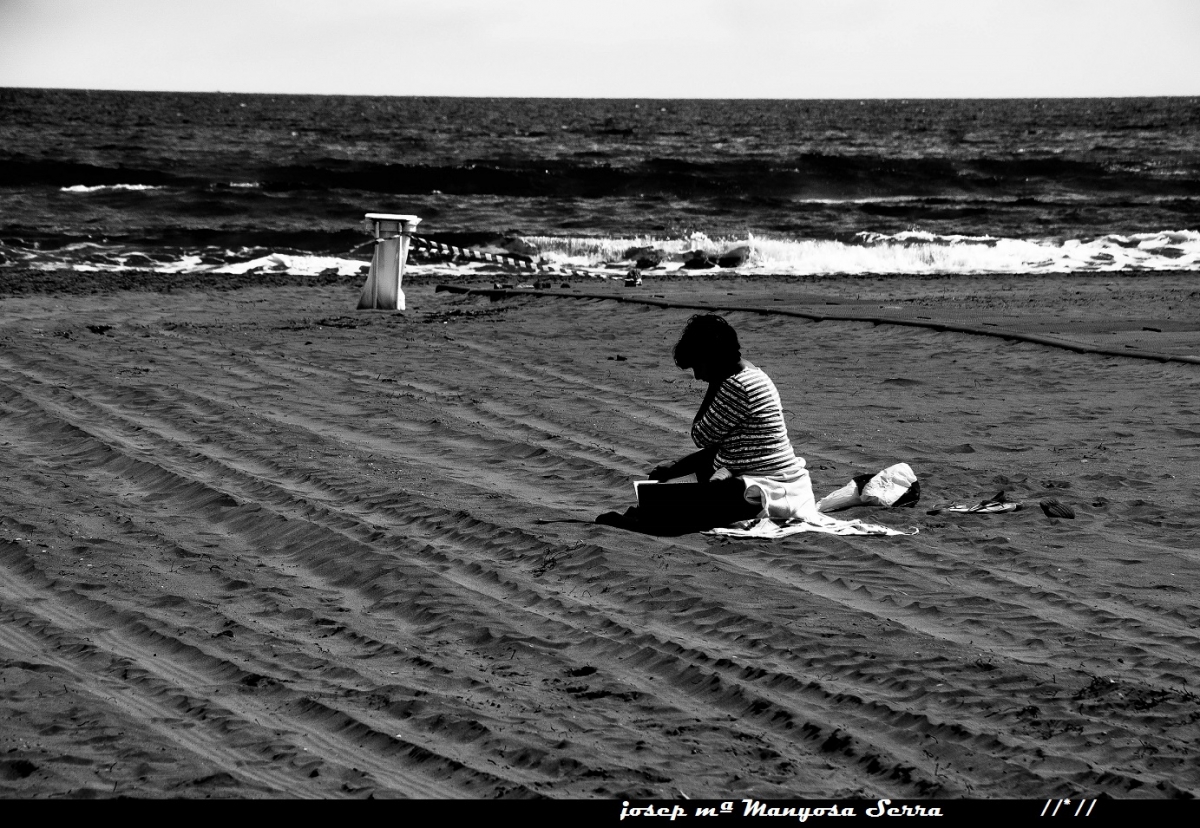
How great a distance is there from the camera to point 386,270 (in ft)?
42.8

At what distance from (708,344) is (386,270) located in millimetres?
7921

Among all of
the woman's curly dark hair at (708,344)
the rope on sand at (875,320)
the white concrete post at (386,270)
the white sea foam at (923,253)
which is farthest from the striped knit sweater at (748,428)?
the white sea foam at (923,253)

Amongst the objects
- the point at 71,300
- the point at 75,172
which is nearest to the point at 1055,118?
the point at 75,172

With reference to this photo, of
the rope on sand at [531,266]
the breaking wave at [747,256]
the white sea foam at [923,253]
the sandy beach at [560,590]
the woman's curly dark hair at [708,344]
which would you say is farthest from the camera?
the white sea foam at [923,253]

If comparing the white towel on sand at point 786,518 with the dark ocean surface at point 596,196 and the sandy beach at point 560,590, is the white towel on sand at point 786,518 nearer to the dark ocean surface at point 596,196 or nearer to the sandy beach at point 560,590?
the sandy beach at point 560,590

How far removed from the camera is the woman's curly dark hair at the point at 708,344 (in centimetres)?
564

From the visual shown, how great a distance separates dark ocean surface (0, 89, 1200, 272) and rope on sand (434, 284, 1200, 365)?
227 inches

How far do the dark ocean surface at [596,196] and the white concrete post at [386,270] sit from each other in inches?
229

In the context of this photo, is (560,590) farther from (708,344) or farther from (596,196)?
(596,196)

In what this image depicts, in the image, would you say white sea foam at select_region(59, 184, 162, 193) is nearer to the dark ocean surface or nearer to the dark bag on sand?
the dark ocean surface

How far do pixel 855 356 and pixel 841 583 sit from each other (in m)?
5.38

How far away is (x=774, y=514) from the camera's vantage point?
5.78 meters

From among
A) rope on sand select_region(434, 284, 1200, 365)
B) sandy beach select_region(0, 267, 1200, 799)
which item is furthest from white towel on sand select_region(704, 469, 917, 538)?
rope on sand select_region(434, 284, 1200, 365)

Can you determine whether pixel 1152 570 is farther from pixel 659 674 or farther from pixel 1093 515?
pixel 659 674
